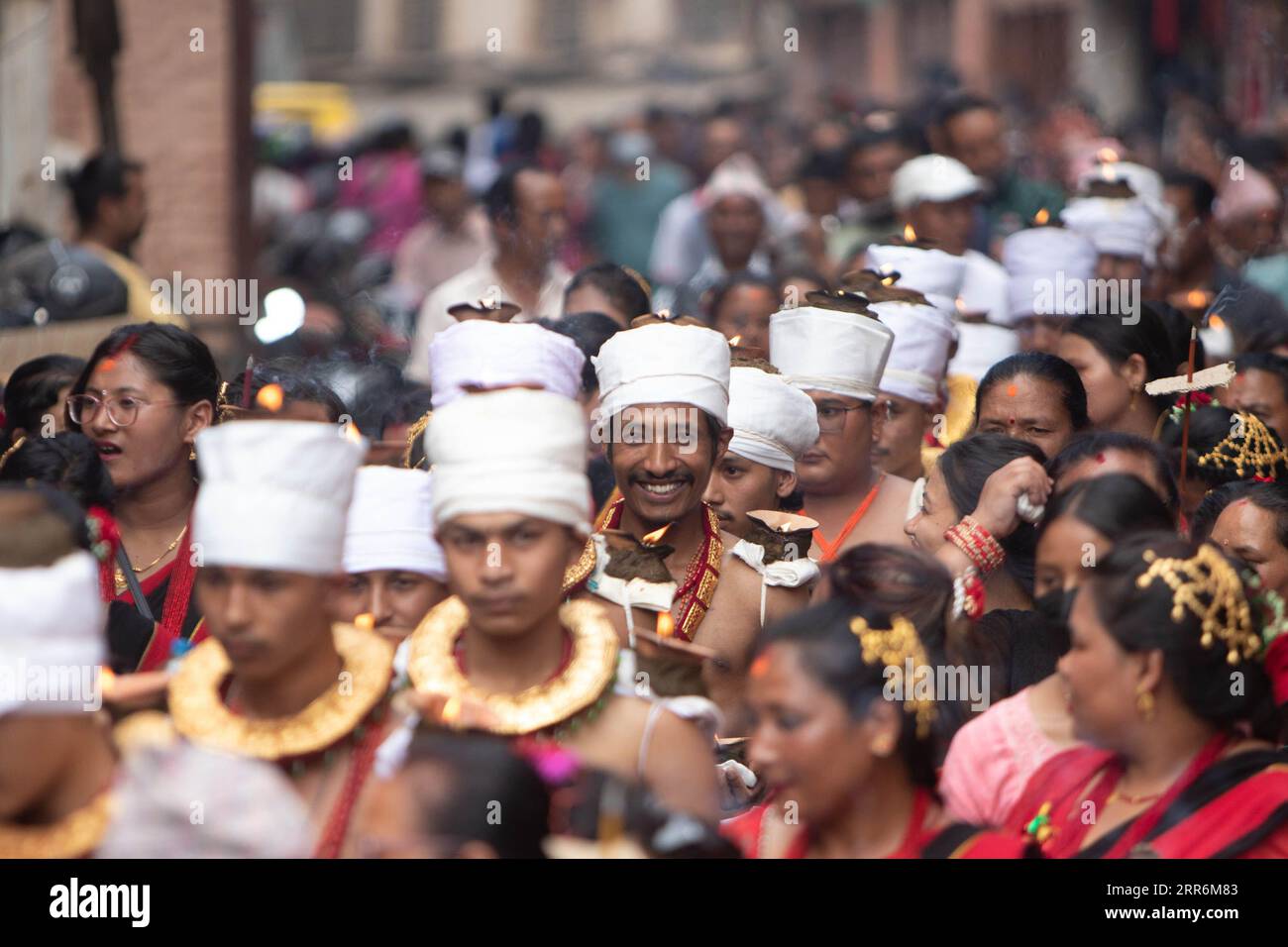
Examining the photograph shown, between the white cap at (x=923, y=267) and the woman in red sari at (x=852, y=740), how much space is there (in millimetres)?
3582

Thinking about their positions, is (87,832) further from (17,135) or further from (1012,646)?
(17,135)

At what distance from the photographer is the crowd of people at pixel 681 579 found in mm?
3336

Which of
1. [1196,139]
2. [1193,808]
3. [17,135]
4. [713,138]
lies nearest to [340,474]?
[1193,808]

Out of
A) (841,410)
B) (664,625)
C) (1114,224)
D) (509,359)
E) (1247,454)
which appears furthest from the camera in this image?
(1114,224)

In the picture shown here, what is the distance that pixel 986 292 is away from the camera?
7891 millimetres

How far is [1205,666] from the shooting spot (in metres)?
3.53

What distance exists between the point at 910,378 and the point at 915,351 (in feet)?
0.33

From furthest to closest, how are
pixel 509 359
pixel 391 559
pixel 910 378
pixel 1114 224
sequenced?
pixel 1114 224
pixel 910 378
pixel 509 359
pixel 391 559

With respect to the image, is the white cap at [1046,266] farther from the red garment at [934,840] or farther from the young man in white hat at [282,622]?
the young man in white hat at [282,622]

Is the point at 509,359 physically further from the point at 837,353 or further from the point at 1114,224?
the point at 1114,224

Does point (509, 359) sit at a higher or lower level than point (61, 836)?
higher

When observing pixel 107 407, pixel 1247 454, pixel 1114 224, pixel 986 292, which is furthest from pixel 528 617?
pixel 1114 224

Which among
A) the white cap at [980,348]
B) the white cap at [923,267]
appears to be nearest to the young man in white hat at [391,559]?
the white cap at [923,267]

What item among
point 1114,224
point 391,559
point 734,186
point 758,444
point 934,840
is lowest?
point 934,840
